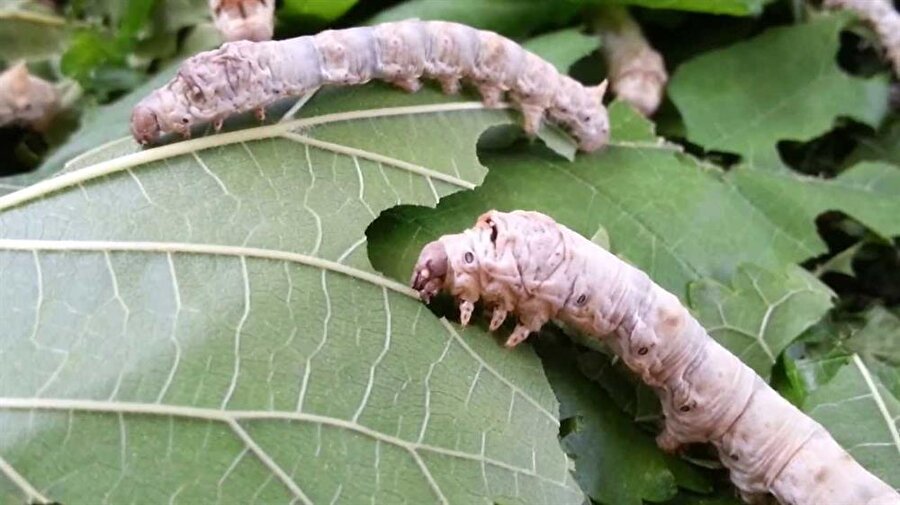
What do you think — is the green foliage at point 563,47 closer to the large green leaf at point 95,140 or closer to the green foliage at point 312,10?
the green foliage at point 312,10

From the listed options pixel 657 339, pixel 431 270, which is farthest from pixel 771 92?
pixel 431 270

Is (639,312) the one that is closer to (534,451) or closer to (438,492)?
(534,451)

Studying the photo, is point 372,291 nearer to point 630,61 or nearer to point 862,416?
point 862,416

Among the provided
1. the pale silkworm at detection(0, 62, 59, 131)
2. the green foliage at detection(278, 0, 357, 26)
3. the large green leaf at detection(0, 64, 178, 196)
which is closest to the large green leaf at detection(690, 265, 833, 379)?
the green foliage at detection(278, 0, 357, 26)

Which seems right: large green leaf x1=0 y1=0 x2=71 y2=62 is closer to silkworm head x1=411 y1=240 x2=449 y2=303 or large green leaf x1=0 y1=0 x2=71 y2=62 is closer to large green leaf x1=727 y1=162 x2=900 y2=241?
silkworm head x1=411 y1=240 x2=449 y2=303

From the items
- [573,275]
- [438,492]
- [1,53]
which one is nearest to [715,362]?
[573,275]

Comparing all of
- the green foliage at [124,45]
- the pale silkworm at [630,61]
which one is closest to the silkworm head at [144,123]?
the green foliage at [124,45]
